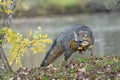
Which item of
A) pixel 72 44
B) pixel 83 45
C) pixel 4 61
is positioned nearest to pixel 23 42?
pixel 4 61

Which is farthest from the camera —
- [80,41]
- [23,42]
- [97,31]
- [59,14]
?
[59,14]

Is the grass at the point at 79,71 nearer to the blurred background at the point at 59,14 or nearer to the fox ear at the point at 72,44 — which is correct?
the fox ear at the point at 72,44

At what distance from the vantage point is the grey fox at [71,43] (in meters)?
12.5

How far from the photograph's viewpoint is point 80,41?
489 inches

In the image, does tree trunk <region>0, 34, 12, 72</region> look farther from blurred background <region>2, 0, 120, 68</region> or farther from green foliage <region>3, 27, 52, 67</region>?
blurred background <region>2, 0, 120, 68</region>

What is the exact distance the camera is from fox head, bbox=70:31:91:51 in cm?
1245

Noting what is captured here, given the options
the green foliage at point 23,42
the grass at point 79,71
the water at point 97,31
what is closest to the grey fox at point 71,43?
the grass at point 79,71

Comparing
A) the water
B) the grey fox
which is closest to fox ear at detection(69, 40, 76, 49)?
the grey fox

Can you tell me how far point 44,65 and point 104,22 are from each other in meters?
22.0

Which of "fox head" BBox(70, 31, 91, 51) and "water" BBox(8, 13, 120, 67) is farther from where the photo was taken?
"water" BBox(8, 13, 120, 67)

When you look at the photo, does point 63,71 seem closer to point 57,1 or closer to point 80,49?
point 80,49

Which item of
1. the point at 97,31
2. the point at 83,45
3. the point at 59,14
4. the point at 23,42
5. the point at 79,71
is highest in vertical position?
the point at 23,42

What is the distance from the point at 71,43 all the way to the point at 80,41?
291 millimetres

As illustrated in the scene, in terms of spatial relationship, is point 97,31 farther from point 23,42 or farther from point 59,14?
point 23,42
